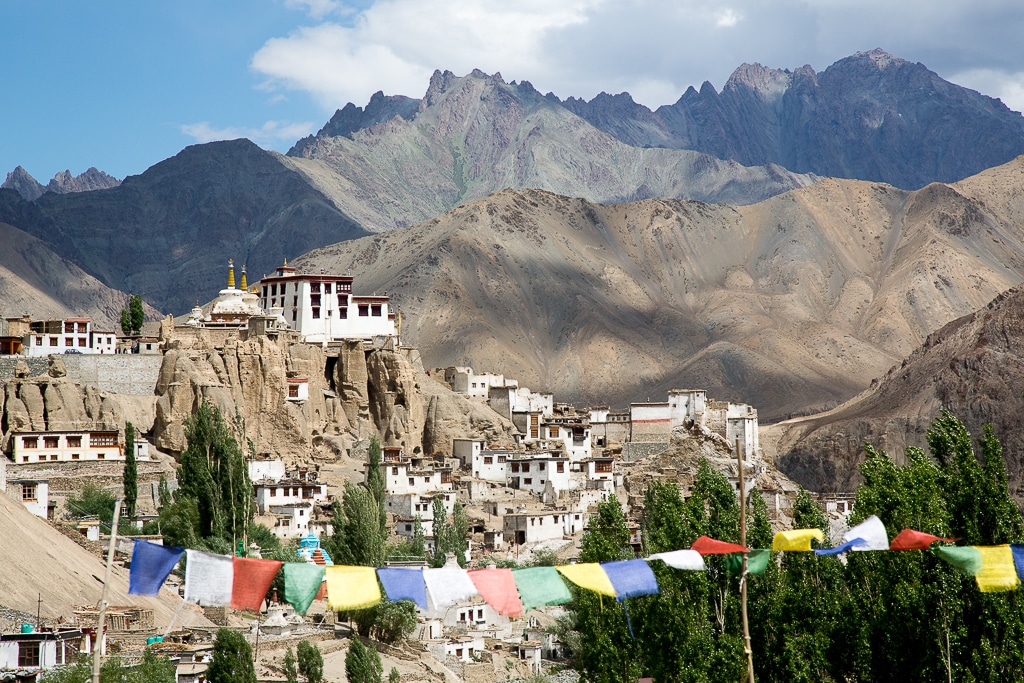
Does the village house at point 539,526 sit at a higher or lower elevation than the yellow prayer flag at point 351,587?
higher

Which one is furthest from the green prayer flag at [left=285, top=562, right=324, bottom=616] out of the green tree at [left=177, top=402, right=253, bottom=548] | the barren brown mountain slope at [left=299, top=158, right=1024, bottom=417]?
the barren brown mountain slope at [left=299, top=158, right=1024, bottom=417]

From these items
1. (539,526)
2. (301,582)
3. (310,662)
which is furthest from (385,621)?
(539,526)

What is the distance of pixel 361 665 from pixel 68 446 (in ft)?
90.2

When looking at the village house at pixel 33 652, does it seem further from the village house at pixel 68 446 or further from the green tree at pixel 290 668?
the village house at pixel 68 446

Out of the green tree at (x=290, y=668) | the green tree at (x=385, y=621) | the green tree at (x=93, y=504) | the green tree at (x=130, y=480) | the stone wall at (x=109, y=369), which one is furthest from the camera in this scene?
the stone wall at (x=109, y=369)

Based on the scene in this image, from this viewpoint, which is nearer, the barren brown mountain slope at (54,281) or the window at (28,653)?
the window at (28,653)

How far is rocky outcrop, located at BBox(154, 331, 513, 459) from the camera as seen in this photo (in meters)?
61.2

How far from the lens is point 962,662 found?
23672 mm

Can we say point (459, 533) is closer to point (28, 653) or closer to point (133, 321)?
point (133, 321)

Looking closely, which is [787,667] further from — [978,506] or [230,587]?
[230,587]

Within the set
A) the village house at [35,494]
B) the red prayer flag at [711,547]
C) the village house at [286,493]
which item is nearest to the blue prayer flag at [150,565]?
the red prayer flag at [711,547]

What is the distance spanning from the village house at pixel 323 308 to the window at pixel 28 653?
43.1 meters

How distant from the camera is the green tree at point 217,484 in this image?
4809cm

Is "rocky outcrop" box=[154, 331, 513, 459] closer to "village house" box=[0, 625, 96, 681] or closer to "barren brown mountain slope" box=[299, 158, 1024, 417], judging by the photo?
"village house" box=[0, 625, 96, 681]
